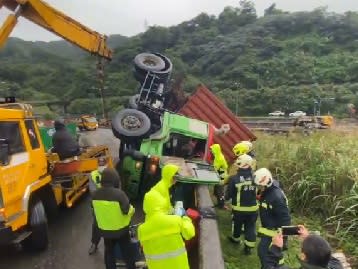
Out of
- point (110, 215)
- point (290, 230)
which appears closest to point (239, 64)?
point (110, 215)

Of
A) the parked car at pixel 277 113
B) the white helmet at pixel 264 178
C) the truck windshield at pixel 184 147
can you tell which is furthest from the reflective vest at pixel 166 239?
the parked car at pixel 277 113

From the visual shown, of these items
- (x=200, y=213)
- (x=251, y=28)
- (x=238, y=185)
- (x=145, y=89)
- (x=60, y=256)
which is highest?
(x=251, y=28)

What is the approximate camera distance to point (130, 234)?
558 centimetres

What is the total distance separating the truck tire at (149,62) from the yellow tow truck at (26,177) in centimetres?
488

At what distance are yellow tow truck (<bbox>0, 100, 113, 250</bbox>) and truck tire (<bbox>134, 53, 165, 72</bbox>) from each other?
192 inches

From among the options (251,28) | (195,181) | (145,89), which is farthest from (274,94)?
(195,181)

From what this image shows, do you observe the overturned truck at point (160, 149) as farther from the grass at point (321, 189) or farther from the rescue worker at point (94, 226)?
the rescue worker at point (94, 226)

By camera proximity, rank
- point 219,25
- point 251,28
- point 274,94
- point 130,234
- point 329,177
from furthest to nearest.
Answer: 1. point 219,25
2. point 251,28
3. point 274,94
4. point 329,177
5. point 130,234

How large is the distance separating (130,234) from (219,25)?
101 metres

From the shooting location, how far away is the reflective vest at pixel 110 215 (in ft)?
17.0

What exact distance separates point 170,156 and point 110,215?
4.40 meters

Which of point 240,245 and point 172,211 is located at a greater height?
point 172,211

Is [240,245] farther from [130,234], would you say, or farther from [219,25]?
[219,25]

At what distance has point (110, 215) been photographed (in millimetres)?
5215
